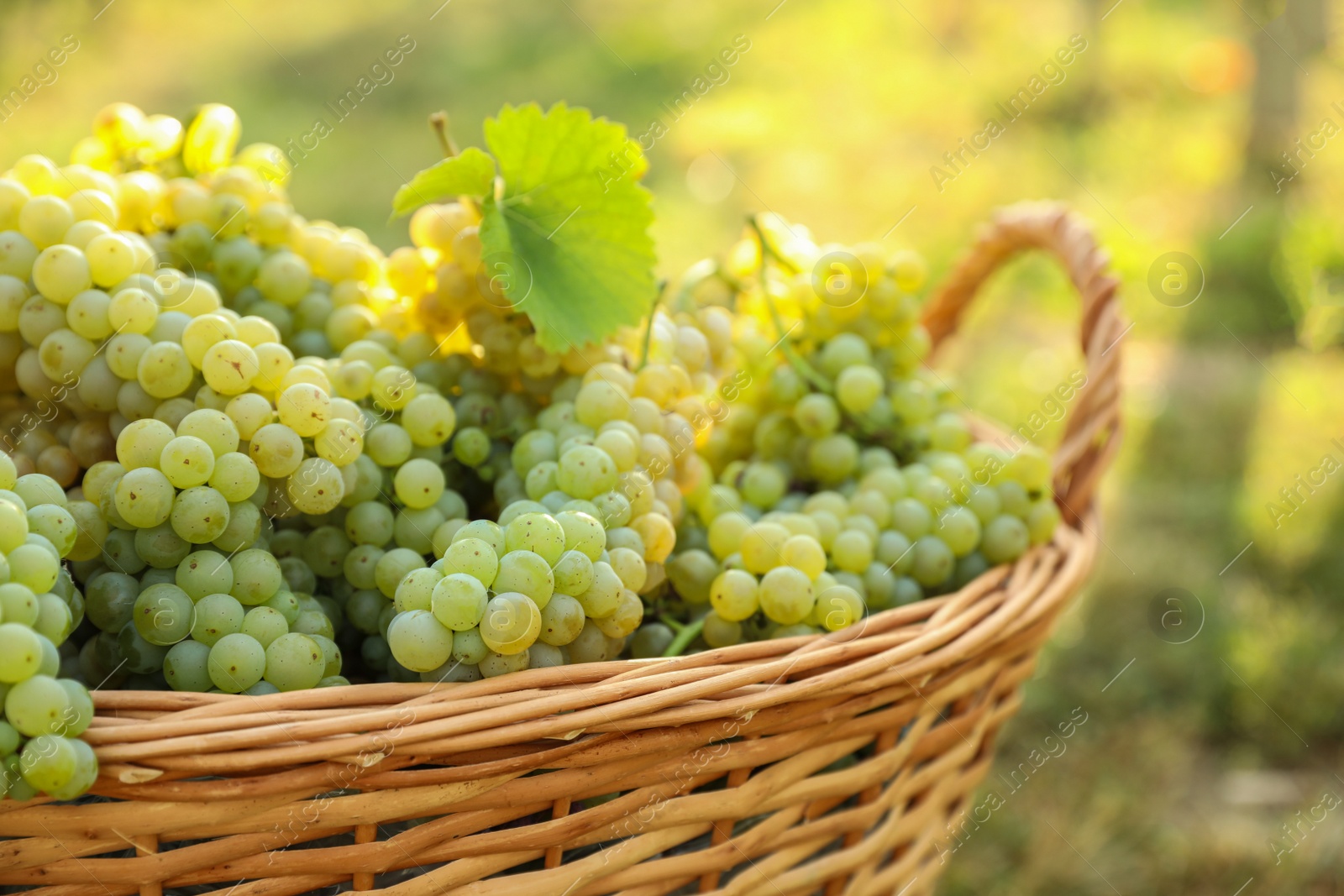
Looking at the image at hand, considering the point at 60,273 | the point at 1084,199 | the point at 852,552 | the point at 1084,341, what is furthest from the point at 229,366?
the point at 1084,199

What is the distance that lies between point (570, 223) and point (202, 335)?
0.96ft

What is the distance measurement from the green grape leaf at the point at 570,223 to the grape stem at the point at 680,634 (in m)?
0.22

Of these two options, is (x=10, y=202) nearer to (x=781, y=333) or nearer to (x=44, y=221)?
(x=44, y=221)

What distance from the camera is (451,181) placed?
0.79 m

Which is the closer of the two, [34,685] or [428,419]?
[34,685]

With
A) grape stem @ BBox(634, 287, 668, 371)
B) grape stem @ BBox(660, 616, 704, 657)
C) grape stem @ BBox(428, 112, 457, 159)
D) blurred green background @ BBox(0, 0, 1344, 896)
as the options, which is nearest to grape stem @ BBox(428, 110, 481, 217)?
grape stem @ BBox(428, 112, 457, 159)

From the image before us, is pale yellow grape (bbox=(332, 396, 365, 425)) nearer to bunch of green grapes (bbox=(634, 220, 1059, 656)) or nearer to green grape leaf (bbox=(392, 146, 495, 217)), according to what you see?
green grape leaf (bbox=(392, 146, 495, 217))

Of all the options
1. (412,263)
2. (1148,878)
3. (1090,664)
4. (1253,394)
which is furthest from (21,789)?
(1253,394)

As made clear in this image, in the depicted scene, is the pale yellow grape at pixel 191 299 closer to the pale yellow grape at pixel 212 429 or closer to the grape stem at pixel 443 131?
the pale yellow grape at pixel 212 429

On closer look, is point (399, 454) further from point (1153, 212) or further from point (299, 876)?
point (1153, 212)

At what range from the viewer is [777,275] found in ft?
3.58

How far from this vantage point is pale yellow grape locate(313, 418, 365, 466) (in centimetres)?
70

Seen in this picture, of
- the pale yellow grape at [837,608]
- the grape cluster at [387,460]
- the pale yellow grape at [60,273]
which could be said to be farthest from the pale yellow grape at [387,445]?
the pale yellow grape at [837,608]

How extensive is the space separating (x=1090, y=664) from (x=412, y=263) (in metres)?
1.42
